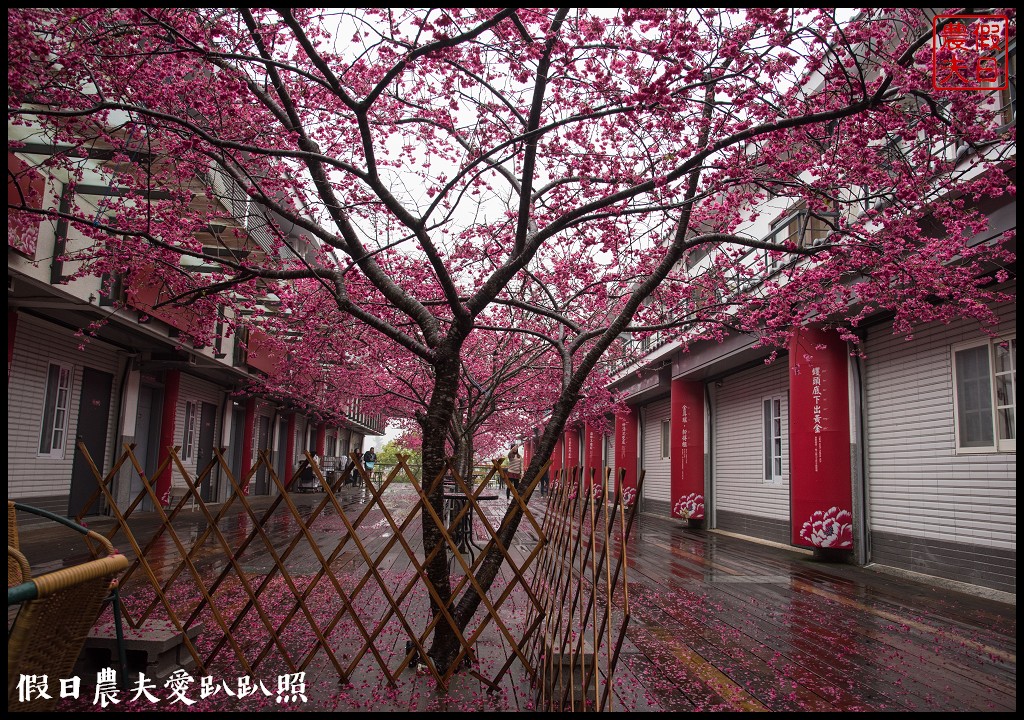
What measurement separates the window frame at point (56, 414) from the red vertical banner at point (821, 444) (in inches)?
496

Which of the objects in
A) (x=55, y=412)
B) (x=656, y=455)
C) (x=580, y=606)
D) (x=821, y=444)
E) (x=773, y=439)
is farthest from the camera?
(x=656, y=455)

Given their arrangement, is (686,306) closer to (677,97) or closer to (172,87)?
(677,97)

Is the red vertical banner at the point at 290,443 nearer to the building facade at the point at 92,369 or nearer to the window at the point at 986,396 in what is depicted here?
the building facade at the point at 92,369

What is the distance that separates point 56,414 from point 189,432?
6.26 m

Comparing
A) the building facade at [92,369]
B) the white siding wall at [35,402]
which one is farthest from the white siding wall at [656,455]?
the white siding wall at [35,402]

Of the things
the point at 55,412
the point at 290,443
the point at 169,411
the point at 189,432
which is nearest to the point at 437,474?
the point at 55,412

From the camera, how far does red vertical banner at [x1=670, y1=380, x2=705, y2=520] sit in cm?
1531

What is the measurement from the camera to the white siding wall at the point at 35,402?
34.9ft

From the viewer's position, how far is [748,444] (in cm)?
1403

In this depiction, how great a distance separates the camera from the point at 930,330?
8.62 metres

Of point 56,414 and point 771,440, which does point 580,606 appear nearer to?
point 771,440

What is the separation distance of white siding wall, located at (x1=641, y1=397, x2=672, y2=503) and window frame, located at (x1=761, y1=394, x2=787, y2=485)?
241 inches

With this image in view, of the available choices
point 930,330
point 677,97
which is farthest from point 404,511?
point 677,97

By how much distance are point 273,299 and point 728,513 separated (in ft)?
46.2
